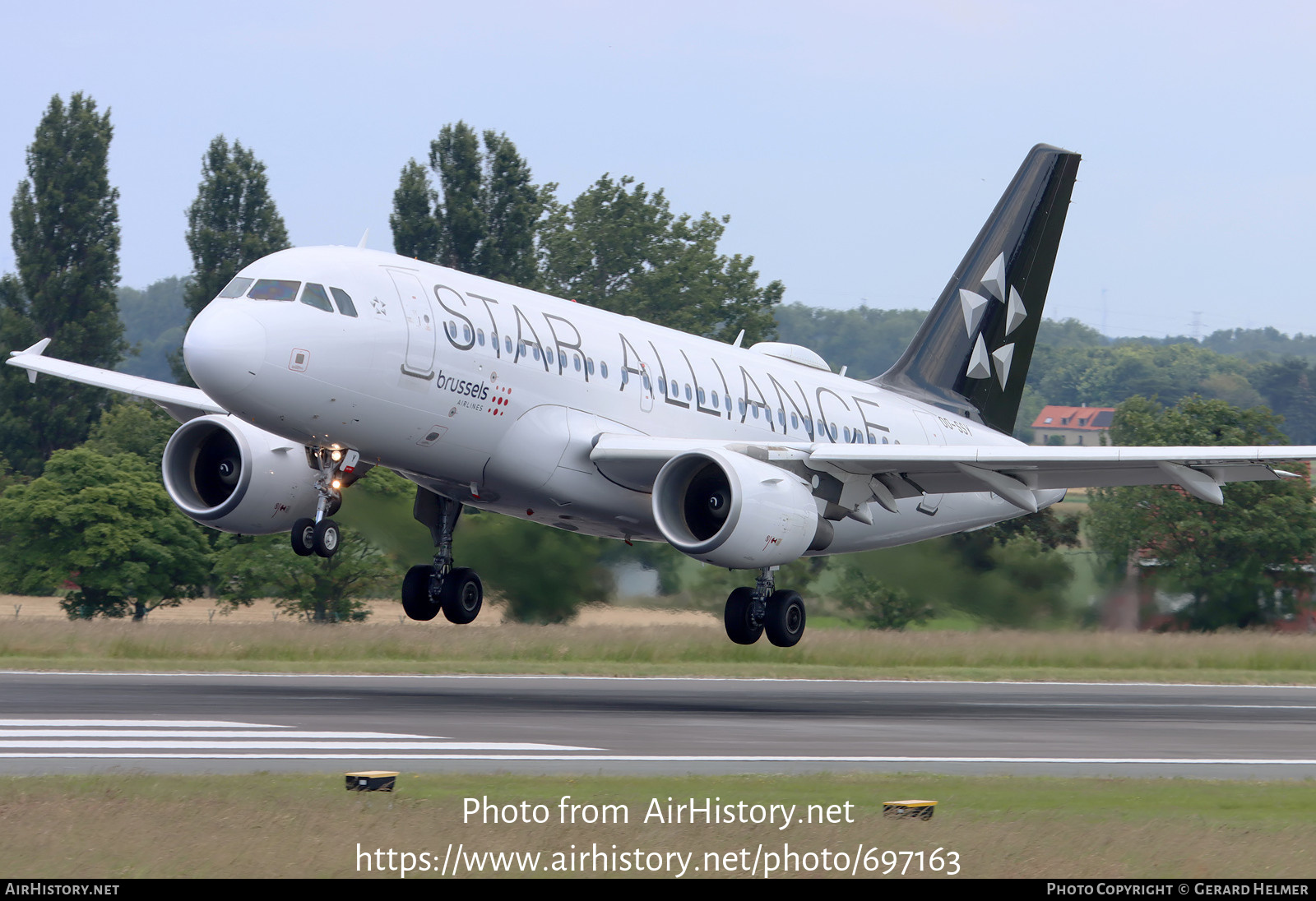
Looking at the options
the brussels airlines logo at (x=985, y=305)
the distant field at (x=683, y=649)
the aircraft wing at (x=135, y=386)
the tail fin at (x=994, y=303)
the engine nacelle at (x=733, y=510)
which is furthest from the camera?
the brussels airlines logo at (x=985, y=305)

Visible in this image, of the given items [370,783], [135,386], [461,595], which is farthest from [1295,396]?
[370,783]

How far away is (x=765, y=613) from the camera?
1054 inches

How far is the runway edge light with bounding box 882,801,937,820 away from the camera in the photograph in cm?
1358

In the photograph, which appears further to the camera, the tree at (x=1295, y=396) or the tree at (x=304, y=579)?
the tree at (x=1295, y=396)

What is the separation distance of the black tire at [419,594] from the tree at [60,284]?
4423 cm

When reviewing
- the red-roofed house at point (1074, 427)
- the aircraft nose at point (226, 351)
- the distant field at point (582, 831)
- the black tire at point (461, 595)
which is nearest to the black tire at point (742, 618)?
the black tire at point (461, 595)

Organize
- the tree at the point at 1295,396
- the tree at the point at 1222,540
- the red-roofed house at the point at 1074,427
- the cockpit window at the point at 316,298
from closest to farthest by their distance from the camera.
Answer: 1. the cockpit window at the point at 316,298
2. the tree at the point at 1222,540
3. the tree at the point at 1295,396
4. the red-roofed house at the point at 1074,427

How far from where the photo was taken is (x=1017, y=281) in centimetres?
3509

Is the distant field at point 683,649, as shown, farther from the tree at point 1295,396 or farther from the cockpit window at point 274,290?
the tree at point 1295,396

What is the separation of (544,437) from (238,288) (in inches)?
199

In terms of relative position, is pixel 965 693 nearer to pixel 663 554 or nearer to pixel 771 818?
pixel 663 554

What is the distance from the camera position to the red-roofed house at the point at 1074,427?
615ft

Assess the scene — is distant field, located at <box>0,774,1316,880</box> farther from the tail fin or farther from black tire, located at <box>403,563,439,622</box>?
the tail fin
